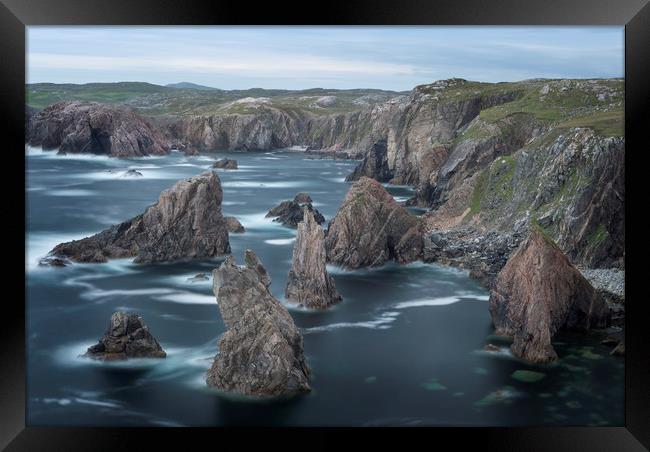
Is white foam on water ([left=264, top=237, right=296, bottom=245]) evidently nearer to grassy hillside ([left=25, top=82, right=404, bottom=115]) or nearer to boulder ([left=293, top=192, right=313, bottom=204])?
boulder ([left=293, top=192, right=313, bottom=204])

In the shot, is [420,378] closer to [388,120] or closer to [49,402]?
[388,120]

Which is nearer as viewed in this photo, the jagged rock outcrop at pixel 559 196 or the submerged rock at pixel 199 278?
the jagged rock outcrop at pixel 559 196

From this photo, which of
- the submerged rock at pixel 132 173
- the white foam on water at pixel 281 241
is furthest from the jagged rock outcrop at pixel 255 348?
the submerged rock at pixel 132 173

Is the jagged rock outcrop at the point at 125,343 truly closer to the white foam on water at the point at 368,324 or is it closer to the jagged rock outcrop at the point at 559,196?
the white foam on water at the point at 368,324

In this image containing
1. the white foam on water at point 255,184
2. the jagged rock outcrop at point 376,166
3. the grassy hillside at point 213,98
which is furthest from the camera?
the jagged rock outcrop at point 376,166

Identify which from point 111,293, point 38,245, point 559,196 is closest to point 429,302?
point 559,196

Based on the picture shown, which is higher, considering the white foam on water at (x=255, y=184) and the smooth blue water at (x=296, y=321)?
the white foam on water at (x=255, y=184)

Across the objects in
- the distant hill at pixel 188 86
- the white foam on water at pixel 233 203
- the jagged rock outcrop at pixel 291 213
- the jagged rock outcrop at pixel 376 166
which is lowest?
the jagged rock outcrop at pixel 291 213
